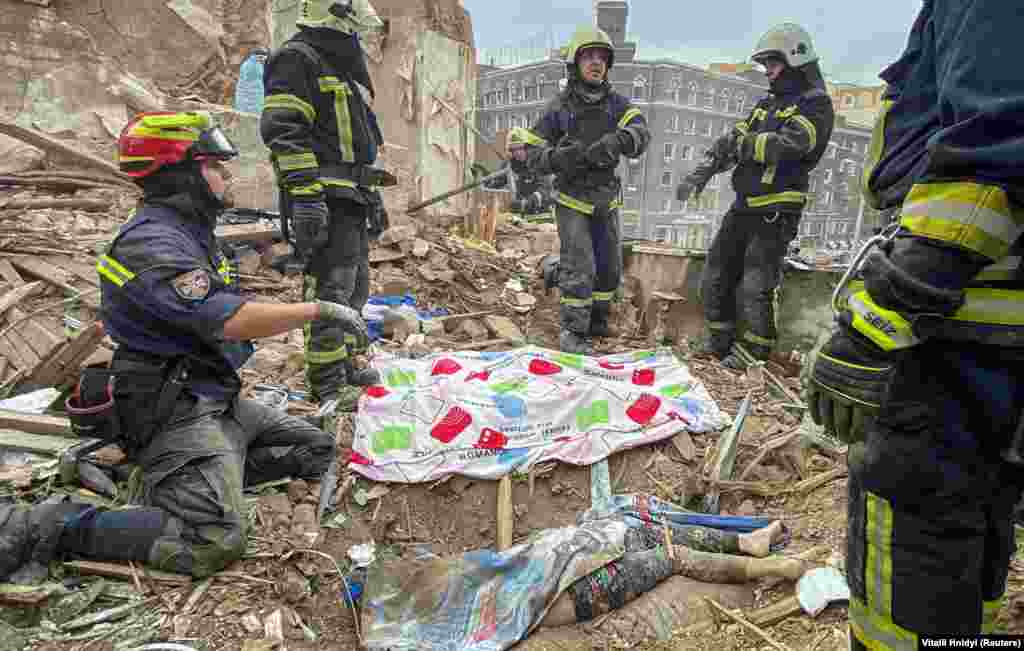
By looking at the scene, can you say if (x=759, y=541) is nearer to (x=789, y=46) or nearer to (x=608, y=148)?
(x=608, y=148)

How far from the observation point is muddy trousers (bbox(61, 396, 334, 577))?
2.57 m

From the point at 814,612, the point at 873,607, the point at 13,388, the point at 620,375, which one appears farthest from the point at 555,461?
the point at 13,388

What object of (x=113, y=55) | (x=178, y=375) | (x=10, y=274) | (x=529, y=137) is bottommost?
(x=178, y=375)

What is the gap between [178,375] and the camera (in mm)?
2775

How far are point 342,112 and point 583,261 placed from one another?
7.88 ft

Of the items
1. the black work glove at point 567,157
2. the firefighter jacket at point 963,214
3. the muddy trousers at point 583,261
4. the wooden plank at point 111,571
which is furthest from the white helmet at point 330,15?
the firefighter jacket at point 963,214

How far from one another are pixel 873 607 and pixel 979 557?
270 mm

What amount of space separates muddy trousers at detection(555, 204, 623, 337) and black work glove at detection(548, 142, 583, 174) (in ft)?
1.12

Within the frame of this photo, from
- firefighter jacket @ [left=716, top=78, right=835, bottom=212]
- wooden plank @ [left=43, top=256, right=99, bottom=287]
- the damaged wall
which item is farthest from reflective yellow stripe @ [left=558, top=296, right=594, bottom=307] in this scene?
the damaged wall

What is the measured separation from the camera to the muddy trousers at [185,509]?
2.57 meters

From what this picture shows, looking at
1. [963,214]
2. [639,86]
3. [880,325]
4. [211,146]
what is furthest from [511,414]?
[639,86]

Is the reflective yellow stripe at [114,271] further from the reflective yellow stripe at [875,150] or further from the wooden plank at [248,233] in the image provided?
the wooden plank at [248,233]

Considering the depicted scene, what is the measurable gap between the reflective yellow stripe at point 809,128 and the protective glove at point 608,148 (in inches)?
51.8

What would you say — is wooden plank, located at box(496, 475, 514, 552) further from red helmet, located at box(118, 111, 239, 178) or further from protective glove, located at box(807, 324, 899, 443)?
red helmet, located at box(118, 111, 239, 178)
